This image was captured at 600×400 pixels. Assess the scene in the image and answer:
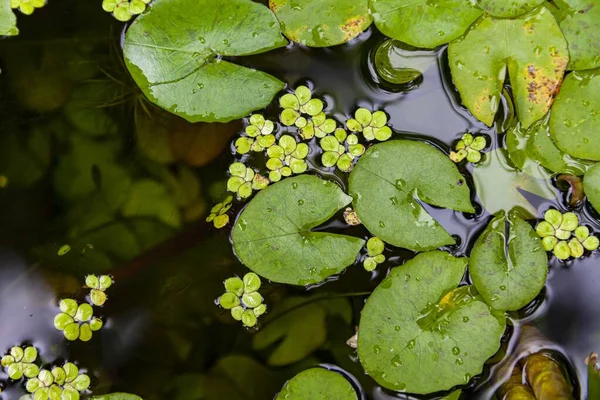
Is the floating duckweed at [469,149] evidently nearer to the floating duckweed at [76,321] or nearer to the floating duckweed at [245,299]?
the floating duckweed at [245,299]

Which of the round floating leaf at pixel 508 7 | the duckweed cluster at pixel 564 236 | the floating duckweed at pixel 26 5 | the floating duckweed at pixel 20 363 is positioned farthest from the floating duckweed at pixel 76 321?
the round floating leaf at pixel 508 7

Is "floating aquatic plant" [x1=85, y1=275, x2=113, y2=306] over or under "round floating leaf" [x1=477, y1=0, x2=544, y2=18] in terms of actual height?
under

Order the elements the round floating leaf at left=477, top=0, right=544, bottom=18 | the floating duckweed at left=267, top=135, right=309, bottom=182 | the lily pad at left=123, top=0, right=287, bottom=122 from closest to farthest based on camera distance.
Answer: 1. the round floating leaf at left=477, top=0, right=544, bottom=18
2. the lily pad at left=123, top=0, right=287, bottom=122
3. the floating duckweed at left=267, top=135, right=309, bottom=182

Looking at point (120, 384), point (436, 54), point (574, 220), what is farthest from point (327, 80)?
point (120, 384)

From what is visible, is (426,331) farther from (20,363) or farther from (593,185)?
(20,363)

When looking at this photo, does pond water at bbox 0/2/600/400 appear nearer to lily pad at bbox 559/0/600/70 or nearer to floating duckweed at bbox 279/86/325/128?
floating duckweed at bbox 279/86/325/128

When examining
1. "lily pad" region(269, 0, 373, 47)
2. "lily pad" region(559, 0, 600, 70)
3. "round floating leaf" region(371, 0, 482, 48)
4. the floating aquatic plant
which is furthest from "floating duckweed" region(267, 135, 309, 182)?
"lily pad" region(559, 0, 600, 70)

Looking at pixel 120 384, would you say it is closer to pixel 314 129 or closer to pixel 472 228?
pixel 314 129
